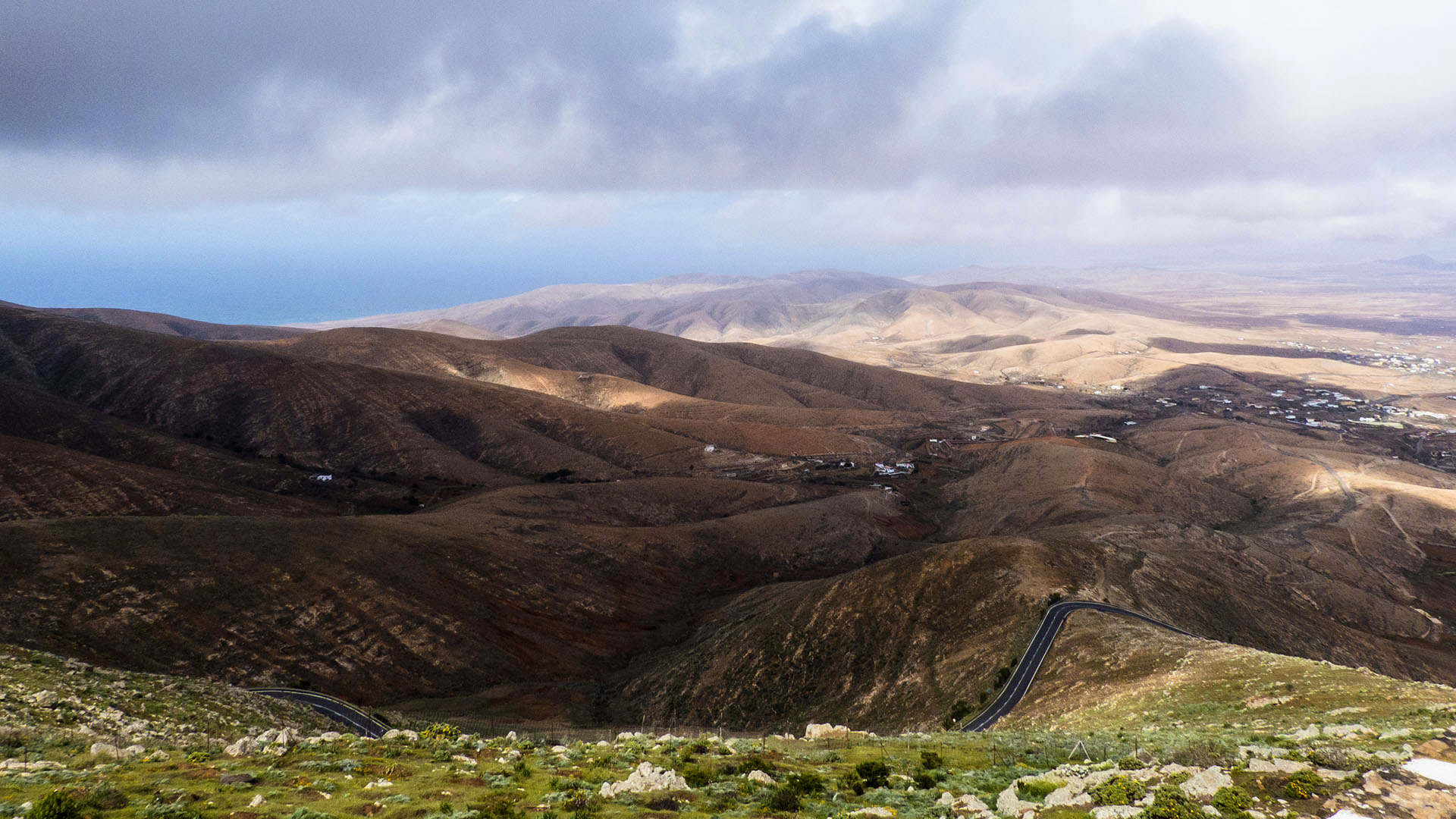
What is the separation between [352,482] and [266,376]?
42.9m

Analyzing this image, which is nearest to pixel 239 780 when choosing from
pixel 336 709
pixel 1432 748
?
pixel 1432 748

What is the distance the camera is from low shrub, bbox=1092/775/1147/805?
15688 millimetres

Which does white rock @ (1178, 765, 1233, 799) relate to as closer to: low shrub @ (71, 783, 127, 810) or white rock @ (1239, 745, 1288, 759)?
white rock @ (1239, 745, 1288, 759)

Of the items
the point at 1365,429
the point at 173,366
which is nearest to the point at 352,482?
the point at 173,366

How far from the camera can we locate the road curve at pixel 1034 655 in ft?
138

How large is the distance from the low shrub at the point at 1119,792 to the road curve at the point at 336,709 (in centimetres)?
3351

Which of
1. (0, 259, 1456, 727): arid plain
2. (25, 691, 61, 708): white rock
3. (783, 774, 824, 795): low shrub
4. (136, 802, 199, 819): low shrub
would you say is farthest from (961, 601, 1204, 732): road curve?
(25, 691, 61, 708): white rock

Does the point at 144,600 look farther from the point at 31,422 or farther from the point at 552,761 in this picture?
the point at 31,422

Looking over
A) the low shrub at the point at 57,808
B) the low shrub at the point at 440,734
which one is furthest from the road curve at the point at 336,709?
the low shrub at the point at 57,808

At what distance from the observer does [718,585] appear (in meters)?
87.8

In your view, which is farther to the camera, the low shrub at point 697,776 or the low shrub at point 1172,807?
the low shrub at point 697,776

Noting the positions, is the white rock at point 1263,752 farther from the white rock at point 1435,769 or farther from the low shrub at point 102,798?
the low shrub at point 102,798

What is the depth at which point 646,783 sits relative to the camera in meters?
18.7

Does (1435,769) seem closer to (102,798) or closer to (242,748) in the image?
(102,798)
